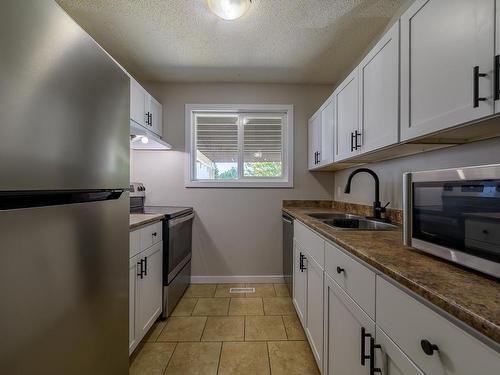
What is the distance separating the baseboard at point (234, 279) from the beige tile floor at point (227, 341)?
0.42 meters

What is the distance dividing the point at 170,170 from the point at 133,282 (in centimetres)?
167

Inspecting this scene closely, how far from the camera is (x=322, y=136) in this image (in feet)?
8.16

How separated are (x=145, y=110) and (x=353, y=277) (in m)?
2.41

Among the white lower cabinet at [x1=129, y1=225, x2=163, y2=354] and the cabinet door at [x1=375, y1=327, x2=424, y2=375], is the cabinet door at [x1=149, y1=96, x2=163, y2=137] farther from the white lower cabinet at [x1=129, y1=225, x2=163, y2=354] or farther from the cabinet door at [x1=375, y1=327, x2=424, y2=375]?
the cabinet door at [x1=375, y1=327, x2=424, y2=375]

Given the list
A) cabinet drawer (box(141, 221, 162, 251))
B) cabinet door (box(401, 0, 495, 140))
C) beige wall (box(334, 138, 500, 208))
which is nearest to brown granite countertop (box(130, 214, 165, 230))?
cabinet drawer (box(141, 221, 162, 251))

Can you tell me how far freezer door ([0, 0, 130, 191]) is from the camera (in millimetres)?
579

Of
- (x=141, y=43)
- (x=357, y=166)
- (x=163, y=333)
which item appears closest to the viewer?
(x=163, y=333)

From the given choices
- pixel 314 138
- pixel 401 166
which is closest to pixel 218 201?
pixel 314 138

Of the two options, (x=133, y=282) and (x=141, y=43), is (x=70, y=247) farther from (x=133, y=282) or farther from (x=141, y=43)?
(x=141, y=43)

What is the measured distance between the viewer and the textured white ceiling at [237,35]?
1.79 metres

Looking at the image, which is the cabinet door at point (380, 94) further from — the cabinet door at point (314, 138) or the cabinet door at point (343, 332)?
the cabinet door at point (314, 138)

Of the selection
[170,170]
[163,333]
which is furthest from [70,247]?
[170,170]

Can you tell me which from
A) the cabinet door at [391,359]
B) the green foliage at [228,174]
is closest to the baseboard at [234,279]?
the green foliage at [228,174]

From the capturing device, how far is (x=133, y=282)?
63.2 inches
